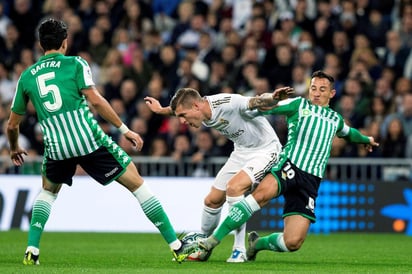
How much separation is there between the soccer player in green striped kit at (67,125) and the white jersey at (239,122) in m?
1.07

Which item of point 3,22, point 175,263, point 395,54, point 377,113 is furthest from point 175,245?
point 3,22

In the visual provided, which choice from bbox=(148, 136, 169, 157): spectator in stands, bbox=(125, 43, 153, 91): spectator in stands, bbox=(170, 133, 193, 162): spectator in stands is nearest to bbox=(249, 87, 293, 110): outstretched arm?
bbox=(170, 133, 193, 162): spectator in stands

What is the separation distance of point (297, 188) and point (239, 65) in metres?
8.54

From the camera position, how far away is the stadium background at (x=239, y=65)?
57.4 ft

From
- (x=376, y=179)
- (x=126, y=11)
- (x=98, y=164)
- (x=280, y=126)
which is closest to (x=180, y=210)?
(x=280, y=126)

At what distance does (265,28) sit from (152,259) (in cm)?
925

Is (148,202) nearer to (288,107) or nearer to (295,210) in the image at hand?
(295,210)

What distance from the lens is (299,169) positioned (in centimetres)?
1112

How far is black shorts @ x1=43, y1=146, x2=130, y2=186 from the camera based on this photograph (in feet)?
34.4

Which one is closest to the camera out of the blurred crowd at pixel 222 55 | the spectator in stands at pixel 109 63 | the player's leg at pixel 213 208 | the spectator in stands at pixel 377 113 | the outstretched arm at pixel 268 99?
the outstretched arm at pixel 268 99

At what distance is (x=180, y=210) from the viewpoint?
1761cm

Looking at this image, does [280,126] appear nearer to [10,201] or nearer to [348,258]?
[10,201]

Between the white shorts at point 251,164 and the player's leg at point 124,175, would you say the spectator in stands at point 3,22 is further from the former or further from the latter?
the player's leg at point 124,175

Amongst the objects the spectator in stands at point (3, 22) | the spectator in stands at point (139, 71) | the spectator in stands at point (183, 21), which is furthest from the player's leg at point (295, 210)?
the spectator in stands at point (3, 22)
